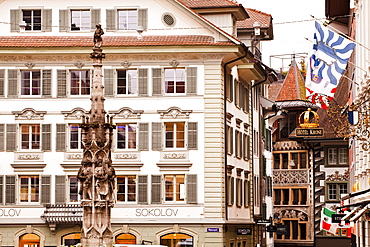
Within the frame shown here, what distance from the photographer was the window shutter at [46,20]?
51875mm

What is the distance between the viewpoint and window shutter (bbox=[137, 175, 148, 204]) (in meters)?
50.2

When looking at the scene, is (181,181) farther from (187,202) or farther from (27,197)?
(27,197)

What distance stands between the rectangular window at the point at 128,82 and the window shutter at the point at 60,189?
504 centimetres

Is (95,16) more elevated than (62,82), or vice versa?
(95,16)

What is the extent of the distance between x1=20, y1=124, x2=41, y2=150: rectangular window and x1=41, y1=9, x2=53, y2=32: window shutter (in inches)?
191

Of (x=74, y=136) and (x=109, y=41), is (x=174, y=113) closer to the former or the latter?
(x=109, y=41)

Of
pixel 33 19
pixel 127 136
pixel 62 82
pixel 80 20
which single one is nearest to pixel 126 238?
pixel 127 136

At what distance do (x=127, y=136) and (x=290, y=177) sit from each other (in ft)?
Answer: 112

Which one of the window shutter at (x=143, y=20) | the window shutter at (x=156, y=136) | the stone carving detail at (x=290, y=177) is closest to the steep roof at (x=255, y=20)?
the window shutter at (x=143, y=20)

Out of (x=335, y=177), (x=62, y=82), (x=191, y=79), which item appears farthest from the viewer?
(x=335, y=177)

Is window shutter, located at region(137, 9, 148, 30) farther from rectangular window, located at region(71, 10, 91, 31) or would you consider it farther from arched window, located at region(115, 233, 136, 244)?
arched window, located at region(115, 233, 136, 244)

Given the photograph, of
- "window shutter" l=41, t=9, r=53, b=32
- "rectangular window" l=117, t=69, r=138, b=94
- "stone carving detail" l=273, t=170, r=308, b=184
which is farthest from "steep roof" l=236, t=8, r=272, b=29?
"stone carving detail" l=273, t=170, r=308, b=184

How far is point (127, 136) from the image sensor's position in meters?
50.8

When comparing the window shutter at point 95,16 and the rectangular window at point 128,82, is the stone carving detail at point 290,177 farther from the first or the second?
the window shutter at point 95,16
